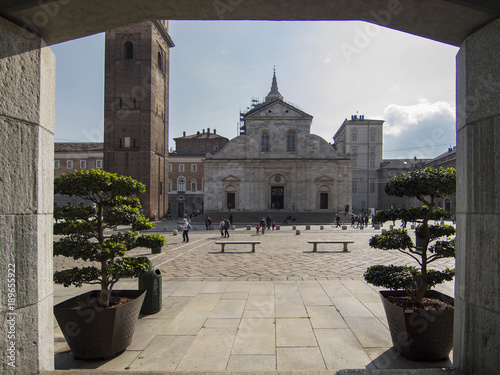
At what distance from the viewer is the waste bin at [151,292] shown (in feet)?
17.8

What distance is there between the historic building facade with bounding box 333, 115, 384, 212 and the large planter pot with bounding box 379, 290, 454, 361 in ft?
178

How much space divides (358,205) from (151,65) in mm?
40422

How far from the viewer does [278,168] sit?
3959cm

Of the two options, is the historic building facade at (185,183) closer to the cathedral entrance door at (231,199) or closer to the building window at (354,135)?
the cathedral entrance door at (231,199)

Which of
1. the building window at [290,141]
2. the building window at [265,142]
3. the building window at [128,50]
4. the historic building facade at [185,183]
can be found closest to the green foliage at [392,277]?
the building window at [265,142]

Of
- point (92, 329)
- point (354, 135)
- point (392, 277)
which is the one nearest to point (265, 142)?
point (354, 135)

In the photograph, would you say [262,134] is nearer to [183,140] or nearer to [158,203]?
[158,203]

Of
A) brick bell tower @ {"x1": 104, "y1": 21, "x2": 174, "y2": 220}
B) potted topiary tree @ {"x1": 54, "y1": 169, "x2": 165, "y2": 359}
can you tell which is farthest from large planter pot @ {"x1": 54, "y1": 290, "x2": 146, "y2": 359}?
brick bell tower @ {"x1": 104, "y1": 21, "x2": 174, "y2": 220}

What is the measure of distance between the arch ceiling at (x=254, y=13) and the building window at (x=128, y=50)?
36.5 m

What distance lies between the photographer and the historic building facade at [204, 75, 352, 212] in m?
38.9

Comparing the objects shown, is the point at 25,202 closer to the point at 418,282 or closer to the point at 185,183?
the point at 418,282

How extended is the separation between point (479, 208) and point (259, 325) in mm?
3491

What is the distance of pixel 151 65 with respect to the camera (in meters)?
34.3

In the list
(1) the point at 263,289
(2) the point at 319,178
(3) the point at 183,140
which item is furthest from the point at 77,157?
(1) the point at 263,289
